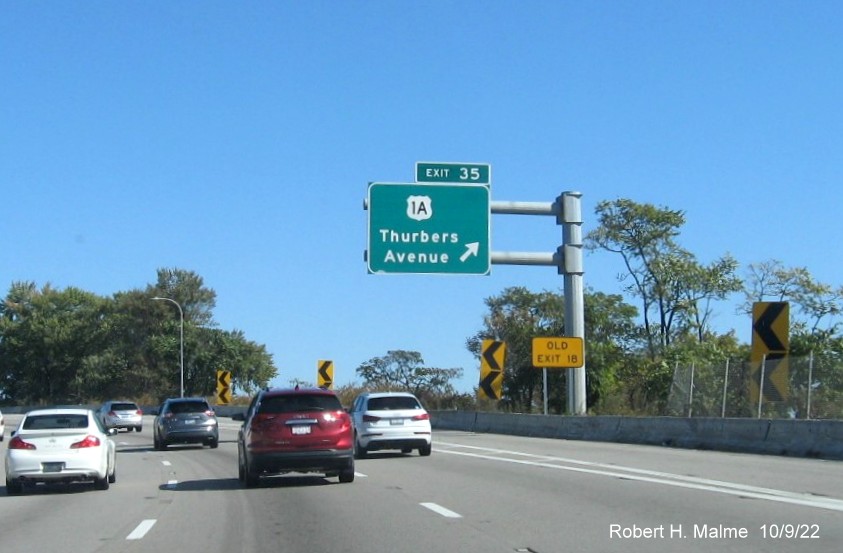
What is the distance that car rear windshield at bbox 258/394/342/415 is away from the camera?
1944 cm

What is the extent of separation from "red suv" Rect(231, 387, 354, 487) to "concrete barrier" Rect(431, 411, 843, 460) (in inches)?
438

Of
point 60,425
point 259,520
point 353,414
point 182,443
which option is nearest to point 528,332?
point 182,443

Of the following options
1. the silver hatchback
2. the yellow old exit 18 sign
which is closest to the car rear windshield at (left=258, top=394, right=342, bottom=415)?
the yellow old exit 18 sign

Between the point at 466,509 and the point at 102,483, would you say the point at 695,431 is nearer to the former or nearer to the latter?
the point at 466,509

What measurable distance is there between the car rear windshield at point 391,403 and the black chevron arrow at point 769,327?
8.44 meters

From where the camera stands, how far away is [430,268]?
3212 centimetres

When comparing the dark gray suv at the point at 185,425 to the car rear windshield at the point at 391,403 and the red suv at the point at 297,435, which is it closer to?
the car rear windshield at the point at 391,403

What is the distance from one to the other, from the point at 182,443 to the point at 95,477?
54.1 ft

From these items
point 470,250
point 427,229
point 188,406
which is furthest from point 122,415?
point 470,250

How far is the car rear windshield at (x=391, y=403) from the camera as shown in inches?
1080

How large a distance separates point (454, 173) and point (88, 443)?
52.8ft

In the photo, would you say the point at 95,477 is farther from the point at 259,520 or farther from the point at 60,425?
the point at 259,520

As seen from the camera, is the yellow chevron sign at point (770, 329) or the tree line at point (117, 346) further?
the tree line at point (117, 346)

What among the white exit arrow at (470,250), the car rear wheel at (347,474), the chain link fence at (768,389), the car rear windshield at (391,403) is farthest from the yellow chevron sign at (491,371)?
the car rear wheel at (347,474)
